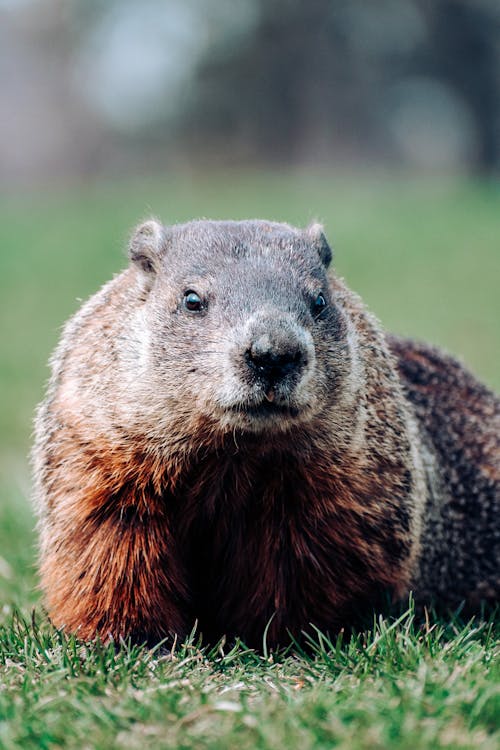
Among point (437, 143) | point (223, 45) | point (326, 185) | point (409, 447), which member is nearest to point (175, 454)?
point (409, 447)

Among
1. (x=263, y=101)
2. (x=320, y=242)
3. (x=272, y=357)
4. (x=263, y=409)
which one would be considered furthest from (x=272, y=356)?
(x=263, y=101)

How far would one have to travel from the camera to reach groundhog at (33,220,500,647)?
3.57m

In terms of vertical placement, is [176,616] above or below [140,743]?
above

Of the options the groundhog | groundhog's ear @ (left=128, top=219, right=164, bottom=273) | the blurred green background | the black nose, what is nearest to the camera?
the black nose

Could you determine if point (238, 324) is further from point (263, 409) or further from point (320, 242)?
point (320, 242)

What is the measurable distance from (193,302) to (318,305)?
474 millimetres

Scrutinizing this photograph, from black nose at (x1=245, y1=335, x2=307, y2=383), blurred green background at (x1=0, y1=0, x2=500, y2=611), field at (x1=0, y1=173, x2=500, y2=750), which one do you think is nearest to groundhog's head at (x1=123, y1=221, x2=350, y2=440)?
black nose at (x1=245, y1=335, x2=307, y2=383)

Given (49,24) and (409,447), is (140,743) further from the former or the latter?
(49,24)

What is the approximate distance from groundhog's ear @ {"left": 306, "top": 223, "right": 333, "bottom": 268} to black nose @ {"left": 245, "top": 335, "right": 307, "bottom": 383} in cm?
98

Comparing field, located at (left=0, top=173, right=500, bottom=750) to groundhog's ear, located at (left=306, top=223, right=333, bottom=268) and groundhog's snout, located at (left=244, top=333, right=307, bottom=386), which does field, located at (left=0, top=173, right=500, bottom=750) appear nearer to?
groundhog's ear, located at (left=306, top=223, right=333, bottom=268)

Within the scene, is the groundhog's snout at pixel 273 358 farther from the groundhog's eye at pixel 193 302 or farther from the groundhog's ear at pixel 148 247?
the groundhog's ear at pixel 148 247

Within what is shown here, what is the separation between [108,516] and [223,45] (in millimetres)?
26534

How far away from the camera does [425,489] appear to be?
14.3 ft

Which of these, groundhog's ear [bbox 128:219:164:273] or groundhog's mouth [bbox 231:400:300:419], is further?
groundhog's ear [bbox 128:219:164:273]
